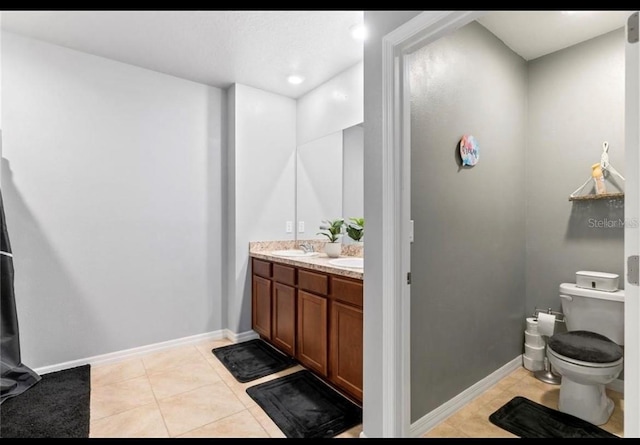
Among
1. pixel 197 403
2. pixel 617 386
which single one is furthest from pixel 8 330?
pixel 617 386

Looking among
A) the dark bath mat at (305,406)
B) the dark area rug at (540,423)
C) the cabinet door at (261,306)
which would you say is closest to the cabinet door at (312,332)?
the dark bath mat at (305,406)

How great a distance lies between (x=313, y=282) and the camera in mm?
2189

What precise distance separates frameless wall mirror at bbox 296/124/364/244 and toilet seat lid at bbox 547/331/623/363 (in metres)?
1.47

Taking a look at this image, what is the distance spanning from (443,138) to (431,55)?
43 cm

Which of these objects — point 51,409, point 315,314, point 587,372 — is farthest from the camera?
point 315,314

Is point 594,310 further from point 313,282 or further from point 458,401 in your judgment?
point 313,282

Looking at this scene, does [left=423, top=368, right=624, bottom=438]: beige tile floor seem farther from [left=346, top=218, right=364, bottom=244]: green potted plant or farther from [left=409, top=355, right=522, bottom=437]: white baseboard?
[left=346, top=218, right=364, bottom=244]: green potted plant

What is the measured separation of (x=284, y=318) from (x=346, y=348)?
74 cm

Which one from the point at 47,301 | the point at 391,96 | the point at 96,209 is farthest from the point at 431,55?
the point at 47,301

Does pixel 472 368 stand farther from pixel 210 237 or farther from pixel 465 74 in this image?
pixel 210 237

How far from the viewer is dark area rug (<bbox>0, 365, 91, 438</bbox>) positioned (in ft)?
5.43

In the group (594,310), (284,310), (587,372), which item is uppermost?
(594,310)

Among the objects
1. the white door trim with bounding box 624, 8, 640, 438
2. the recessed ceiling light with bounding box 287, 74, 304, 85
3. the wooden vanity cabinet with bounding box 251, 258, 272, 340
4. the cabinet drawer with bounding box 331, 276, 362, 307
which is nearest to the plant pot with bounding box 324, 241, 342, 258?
the wooden vanity cabinet with bounding box 251, 258, 272, 340

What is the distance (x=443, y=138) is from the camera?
182cm
